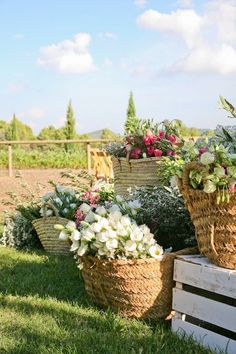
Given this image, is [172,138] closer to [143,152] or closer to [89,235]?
[143,152]

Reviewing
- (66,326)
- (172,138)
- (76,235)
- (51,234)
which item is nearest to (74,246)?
(76,235)

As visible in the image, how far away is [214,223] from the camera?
2.47 m

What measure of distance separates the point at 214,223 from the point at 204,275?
9.3 inches

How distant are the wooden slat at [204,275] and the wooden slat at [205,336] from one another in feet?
0.60

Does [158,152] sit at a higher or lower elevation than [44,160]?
lower

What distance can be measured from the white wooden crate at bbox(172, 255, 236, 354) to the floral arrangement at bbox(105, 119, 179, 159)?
125 centimetres

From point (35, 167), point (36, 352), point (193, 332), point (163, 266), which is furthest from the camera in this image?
point (35, 167)

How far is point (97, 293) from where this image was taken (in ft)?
9.76

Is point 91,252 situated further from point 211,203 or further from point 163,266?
point 211,203

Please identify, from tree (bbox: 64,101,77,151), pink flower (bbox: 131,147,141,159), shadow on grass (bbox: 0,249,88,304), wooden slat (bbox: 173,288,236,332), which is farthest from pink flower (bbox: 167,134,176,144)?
tree (bbox: 64,101,77,151)

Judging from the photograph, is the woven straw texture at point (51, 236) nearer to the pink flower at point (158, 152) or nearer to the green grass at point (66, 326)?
the green grass at point (66, 326)

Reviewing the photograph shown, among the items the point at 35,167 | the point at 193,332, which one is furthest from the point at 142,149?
the point at 35,167

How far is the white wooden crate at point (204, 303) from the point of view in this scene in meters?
2.39

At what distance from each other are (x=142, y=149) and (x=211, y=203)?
151 cm
